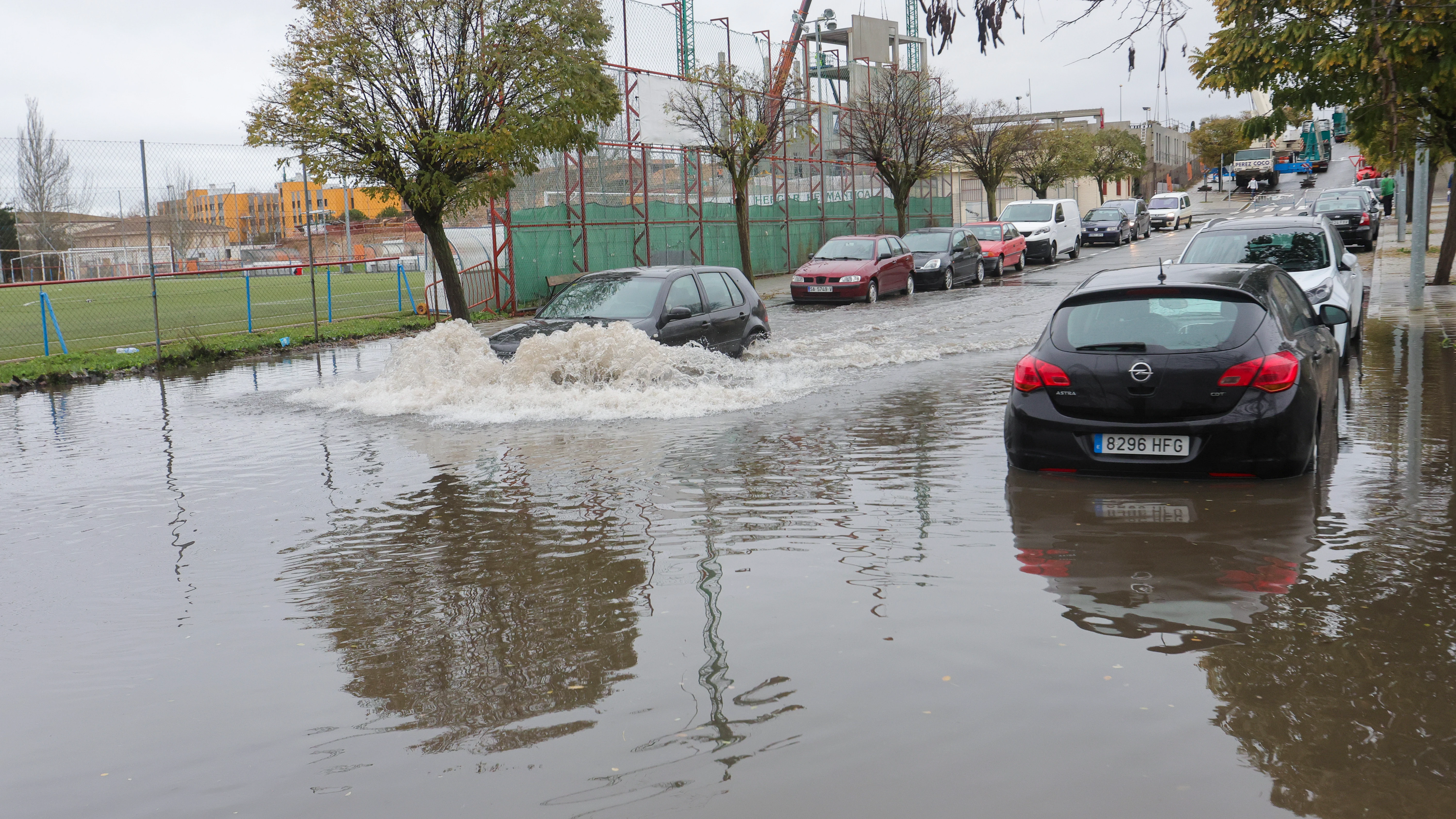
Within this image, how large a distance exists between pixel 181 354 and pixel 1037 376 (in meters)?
14.0

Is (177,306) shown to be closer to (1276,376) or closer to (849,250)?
A: (849,250)

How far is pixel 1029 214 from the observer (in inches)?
1576

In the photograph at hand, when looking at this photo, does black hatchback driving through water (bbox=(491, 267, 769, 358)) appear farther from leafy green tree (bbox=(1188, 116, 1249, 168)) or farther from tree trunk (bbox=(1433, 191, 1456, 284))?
leafy green tree (bbox=(1188, 116, 1249, 168))

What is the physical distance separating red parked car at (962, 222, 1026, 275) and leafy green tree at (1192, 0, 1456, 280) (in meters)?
17.2

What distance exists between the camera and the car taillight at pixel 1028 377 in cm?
748

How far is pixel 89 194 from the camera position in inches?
659

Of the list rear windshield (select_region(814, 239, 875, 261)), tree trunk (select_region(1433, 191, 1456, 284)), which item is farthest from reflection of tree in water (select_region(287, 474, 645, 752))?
rear windshield (select_region(814, 239, 875, 261))

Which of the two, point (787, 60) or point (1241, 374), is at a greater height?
point (787, 60)

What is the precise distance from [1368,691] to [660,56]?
28.6 m

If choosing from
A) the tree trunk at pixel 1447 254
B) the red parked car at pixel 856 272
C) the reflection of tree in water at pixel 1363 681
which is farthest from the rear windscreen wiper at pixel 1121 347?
the red parked car at pixel 856 272

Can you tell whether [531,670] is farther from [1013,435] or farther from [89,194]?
[89,194]

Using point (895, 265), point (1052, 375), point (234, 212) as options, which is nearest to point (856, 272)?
point (895, 265)

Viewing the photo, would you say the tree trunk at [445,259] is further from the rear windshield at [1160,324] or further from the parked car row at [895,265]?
the rear windshield at [1160,324]

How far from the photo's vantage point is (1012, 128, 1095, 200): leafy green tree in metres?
58.5
